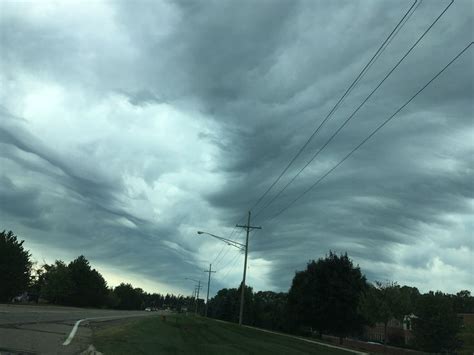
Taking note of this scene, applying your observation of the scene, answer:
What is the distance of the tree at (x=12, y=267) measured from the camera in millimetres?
80500

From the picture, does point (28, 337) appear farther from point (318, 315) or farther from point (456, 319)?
point (318, 315)

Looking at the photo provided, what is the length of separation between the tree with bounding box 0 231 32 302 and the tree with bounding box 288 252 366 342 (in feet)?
161

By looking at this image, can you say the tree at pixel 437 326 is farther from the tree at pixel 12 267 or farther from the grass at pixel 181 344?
the tree at pixel 12 267

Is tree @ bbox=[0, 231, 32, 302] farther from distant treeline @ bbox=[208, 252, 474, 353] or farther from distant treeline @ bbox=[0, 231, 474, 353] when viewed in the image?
distant treeline @ bbox=[208, 252, 474, 353]

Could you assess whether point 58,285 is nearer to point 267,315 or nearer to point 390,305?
point 267,315

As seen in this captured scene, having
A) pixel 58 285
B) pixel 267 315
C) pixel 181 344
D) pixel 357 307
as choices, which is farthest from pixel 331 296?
pixel 58 285

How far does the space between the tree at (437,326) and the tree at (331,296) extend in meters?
13.3

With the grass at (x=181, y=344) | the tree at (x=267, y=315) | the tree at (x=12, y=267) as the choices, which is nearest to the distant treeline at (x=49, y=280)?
the tree at (x=12, y=267)

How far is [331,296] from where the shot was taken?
57750mm

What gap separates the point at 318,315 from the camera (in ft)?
190

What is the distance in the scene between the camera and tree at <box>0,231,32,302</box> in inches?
3169

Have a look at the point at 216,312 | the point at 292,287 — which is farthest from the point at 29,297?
the point at 292,287

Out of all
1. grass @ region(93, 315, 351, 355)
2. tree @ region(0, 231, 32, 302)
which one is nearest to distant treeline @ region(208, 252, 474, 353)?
grass @ region(93, 315, 351, 355)

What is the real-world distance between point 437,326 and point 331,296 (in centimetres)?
1736
